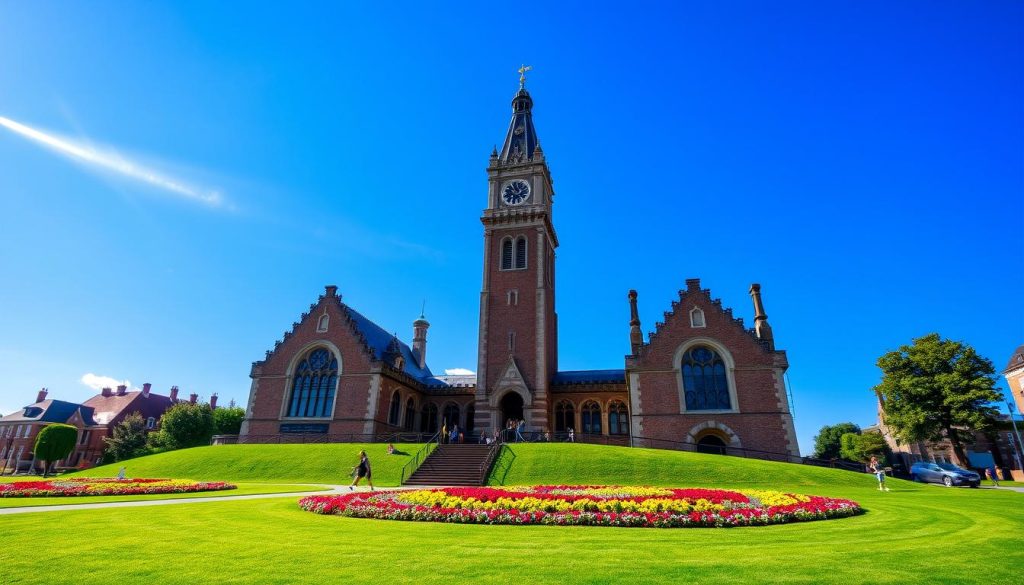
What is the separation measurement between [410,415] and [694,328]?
27.4 metres

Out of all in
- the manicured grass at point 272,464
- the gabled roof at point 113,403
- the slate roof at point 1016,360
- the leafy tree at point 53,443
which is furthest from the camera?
the gabled roof at point 113,403

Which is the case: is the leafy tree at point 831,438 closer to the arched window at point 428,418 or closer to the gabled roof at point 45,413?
the arched window at point 428,418

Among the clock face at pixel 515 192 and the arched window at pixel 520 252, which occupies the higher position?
the clock face at pixel 515 192

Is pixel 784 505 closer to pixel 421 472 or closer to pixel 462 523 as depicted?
pixel 462 523

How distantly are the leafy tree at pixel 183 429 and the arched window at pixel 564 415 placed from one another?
136 feet

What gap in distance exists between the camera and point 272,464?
30.3 m

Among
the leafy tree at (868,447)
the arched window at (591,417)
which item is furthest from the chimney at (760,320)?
the leafy tree at (868,447)

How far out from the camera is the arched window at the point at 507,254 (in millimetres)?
47469

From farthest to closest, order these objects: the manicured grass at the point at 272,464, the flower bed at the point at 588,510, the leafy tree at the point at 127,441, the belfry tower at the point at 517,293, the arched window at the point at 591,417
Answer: the leafy tree at the point at 127,441, the arched window at the point at 591,417, the belfry tower at the point at 517,293, the manicured grass at the point at 272,464, the flower bed at the point at 588,510

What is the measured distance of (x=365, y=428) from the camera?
129ft

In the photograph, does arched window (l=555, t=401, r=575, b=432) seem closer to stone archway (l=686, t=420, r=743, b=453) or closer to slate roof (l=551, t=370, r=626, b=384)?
slate roof (l=551, t=370, r=626, b=384)

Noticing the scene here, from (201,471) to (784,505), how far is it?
32193 millimetres

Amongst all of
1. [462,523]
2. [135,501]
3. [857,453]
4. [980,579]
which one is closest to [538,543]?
[462,523]

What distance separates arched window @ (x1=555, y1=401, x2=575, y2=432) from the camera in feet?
145
